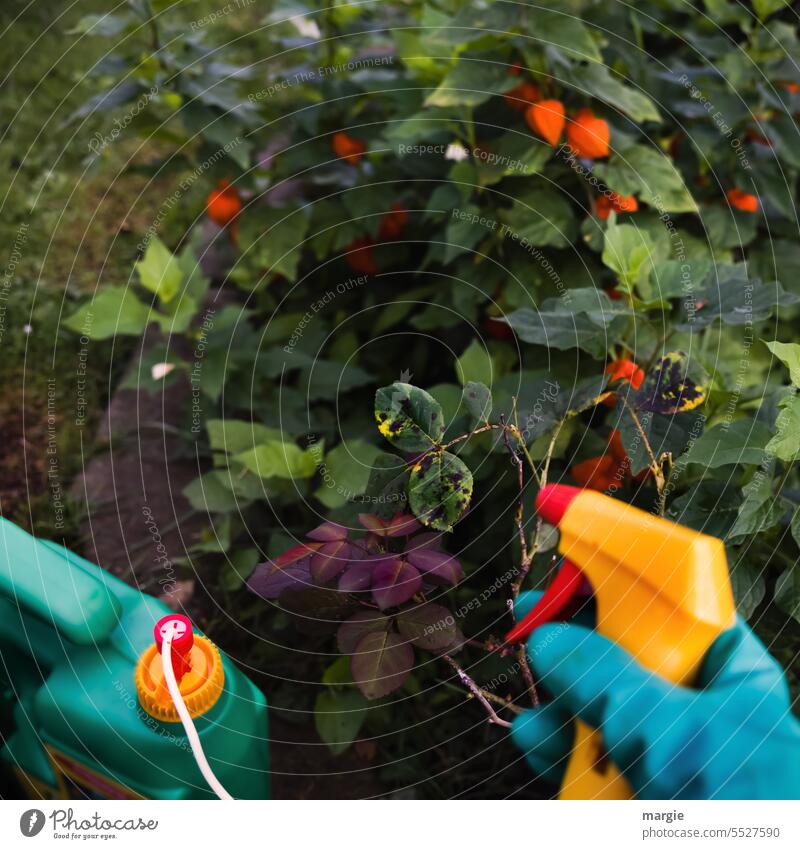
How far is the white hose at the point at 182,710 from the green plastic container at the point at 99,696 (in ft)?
0.20

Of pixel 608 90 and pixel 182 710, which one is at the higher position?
pixel 608 90

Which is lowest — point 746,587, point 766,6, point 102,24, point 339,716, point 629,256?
point 339,716

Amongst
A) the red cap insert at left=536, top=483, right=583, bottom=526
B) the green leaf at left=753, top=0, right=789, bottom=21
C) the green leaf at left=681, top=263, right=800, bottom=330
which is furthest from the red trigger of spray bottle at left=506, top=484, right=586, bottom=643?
the green leaf at left=753, top=0, right=789, bottom=21

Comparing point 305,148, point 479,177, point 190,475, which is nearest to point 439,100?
point 479,177

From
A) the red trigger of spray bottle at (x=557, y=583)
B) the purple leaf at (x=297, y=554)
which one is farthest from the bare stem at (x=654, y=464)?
the purple leaf at (x=297, y=554)

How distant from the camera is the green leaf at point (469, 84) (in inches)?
54.8

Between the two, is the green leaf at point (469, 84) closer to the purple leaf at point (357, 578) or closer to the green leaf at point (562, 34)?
the green leaf at point (562, 34)

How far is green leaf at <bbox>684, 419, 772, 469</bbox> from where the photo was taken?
3.13 feet

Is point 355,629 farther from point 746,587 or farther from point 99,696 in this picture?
point 746,587

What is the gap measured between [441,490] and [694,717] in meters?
0.28

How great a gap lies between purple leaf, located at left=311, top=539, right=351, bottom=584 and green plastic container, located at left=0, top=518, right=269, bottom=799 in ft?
0.43

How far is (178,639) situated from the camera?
31.7 inches

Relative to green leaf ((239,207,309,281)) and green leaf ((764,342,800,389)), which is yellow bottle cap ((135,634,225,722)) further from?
green leaf ((239,207,309,281))

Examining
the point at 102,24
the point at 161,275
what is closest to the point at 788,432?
the point at 161,275
